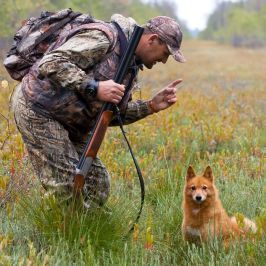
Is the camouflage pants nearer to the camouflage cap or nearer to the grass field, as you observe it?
the grass field

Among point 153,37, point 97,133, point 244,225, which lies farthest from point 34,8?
point 244,225

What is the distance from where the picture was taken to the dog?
18.0ft

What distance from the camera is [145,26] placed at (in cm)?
496

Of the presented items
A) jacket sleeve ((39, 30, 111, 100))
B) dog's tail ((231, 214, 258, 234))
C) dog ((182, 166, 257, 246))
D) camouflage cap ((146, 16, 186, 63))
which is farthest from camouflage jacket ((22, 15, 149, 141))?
dog's tail ((231, 214, 258, 234))

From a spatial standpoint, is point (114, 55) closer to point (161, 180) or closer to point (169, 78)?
point (161, 180)

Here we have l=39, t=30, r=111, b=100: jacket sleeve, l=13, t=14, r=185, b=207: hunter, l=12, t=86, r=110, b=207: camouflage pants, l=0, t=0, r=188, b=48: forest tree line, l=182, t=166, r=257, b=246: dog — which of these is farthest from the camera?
l=0, t=0, r=188, b=48: forest tree line

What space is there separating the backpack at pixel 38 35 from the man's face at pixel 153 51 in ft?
1.72

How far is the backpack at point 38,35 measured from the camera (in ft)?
16.0

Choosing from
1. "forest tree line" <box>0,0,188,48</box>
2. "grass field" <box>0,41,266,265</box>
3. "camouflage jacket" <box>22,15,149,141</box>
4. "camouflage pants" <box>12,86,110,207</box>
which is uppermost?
"camouflage jacket" <box>22,15,149,141</box>

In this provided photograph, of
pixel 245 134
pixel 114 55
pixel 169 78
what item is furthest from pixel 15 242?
pixel 169 78

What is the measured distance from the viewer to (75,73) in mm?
4547

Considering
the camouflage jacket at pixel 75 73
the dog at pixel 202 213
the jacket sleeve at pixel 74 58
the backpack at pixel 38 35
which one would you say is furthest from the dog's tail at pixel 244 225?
the backpack at pixel 38 35

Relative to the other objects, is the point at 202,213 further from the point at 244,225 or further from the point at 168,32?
the point at 168,32

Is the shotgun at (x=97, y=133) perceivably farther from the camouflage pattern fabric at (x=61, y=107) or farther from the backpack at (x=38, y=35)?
the backpack at (x=38, y=35)
